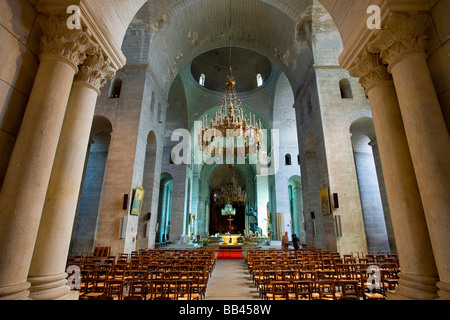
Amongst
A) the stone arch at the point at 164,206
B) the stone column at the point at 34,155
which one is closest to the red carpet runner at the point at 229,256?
the stone arch at the point at 164,206

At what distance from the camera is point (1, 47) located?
2.88 m

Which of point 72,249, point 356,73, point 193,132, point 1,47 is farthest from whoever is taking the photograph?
point 193,132

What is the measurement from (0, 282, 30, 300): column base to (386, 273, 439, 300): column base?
184 inches

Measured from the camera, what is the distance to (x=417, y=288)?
2.97 metres

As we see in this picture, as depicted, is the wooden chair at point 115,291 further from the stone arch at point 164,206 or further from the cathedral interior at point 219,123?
the stone arch at point 164,206

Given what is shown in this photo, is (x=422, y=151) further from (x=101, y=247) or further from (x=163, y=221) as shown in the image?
(x=163, y=221)

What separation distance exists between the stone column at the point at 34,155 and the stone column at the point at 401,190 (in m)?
4.79

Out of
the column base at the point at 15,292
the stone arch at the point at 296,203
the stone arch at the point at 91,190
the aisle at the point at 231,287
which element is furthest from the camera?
the stone arch at the point at 296,203

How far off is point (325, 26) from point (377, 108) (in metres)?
8.93

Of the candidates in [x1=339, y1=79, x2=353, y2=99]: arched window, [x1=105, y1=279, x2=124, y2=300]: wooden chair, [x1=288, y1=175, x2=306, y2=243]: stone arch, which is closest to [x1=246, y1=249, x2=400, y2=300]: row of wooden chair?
[x1=105, y1=279, x2=124, y2=300]: wooden chair

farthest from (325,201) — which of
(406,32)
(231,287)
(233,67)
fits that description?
(233,67)

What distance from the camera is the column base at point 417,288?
9.47 ft

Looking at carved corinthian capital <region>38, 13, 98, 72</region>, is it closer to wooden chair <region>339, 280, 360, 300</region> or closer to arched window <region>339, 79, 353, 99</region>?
wooden chair <region>339, 280, 360, 300</region>

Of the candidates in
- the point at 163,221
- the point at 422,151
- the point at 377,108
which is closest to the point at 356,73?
the point at 377,108
